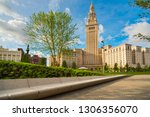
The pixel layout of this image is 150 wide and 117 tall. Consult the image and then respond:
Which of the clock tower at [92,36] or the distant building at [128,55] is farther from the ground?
the clock tower at [92,36]

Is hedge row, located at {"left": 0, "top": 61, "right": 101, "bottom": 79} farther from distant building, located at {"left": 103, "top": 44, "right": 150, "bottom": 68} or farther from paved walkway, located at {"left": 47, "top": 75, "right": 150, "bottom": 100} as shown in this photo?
distant building, located at {"left": 103, "top": 44, "right": 150, "bottom": 68}

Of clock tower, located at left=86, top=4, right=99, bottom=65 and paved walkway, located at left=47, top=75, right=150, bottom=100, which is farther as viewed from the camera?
clock tower, located at left=86, top=4, right=99, bottom=65

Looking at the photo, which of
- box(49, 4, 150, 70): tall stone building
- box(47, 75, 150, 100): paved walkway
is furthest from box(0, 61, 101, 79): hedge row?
box(49, 4, 150, 70): tall stone building

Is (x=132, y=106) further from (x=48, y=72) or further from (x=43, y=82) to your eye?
(x=48, y=72)

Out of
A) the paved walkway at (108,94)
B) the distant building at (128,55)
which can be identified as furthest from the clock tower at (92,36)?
the paved walkway at (108,94)

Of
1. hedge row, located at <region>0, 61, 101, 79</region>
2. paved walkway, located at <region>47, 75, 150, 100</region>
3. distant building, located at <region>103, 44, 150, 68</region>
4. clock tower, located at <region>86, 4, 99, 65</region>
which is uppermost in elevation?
clock tower, located at <region>86, 4, 99, 65</region>

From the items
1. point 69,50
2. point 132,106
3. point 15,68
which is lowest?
point 132,106

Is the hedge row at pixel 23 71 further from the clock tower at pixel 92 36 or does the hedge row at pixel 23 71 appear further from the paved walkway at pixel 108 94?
the clock tower at pixel 92 36

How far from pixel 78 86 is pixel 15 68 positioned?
347 centimetres

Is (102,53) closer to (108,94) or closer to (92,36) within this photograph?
(92,36)

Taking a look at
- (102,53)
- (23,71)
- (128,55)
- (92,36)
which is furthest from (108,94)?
(128,55)

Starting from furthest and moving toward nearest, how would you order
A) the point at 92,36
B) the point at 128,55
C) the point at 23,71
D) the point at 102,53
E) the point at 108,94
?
the point at 92,36 → the point at 128,55 → the point at 102,53 → the point at 23,71 → the point at 108,94

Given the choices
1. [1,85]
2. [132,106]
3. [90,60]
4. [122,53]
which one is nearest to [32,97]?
[1,85]

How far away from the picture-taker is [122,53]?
12719cm
